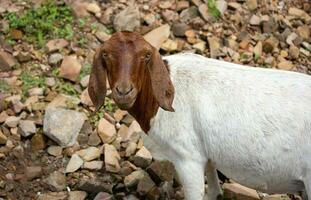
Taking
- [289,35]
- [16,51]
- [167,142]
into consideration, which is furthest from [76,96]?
[289,35]

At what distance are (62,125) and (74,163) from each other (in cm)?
45

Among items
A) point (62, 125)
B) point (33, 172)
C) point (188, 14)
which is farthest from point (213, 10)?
point (33, 172)

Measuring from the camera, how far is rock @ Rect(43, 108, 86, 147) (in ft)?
21.7

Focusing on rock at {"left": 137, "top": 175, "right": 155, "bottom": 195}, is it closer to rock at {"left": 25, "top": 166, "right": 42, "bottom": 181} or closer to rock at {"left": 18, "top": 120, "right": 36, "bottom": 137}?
rock at {"left": 25, "top": 166, "right": 42, "bottom": 181}

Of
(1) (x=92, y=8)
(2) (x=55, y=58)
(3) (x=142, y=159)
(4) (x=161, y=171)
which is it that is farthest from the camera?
(1) (x=92, y=8)

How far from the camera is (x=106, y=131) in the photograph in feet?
22.1

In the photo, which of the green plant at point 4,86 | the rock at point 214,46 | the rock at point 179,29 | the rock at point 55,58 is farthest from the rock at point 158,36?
the green plant at point 4,86

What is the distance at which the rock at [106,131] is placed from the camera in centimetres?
670

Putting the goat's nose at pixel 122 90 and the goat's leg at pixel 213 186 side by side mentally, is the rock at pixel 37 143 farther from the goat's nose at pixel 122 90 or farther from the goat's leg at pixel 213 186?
the goat's nose at pixel 122 90

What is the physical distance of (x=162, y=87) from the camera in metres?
4.92

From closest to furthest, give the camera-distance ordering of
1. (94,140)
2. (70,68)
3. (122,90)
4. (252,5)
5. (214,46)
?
(122,90) < (94,140) < (70,68) < (214,46) < (252,5)

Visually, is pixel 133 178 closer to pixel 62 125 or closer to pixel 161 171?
pixel 161 171

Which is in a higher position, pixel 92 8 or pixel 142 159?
pixel 92 8

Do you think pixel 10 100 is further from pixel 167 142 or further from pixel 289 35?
pixel 289 35
